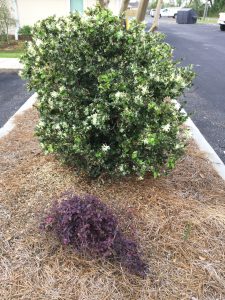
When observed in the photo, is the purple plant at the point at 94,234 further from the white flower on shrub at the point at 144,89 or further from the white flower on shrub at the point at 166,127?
the white flower on shrub at the point at 144,89

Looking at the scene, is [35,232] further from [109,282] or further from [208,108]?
[208,108]

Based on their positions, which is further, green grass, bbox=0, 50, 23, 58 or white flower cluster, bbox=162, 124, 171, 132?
green grass, bbox=0, 50, 23, 58

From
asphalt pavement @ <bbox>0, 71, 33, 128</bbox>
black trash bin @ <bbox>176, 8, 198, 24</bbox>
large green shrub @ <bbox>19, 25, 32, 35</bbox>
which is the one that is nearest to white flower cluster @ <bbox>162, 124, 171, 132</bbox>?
asphalt pavement @ <bbox>0, 71, 33, 128</bbox>

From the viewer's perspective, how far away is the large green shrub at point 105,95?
2.82 meters

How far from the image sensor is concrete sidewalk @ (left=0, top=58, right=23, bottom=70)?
983 centimetres

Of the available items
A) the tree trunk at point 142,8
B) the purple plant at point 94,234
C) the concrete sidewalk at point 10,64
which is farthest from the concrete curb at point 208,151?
the concrete sidewalk at point 10,64

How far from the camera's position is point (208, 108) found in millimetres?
6719

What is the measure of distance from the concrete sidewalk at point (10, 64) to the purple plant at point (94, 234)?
829 cm

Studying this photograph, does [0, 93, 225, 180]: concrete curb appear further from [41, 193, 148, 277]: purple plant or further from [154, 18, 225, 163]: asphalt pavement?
[41, 193, 148, 277]: purple plant

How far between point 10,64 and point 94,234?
29.5 feet

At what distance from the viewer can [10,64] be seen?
33.2 feet

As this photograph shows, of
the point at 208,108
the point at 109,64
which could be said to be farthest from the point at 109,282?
the point at 208,108

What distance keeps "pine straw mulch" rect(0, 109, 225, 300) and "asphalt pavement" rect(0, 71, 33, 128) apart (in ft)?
8.48

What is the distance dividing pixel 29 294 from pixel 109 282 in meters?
0.56
